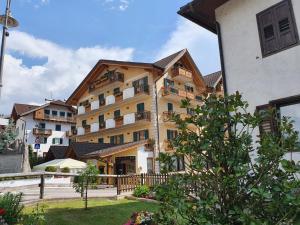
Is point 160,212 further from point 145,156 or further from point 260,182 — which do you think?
point 145,156

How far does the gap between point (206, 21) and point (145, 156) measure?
21.3 meters

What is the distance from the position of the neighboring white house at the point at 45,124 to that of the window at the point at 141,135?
20.3 meters

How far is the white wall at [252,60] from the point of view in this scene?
891 cm

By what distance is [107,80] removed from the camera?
39.0 metres

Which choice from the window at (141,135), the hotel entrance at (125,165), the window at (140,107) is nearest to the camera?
the hotel entrance at (125,165)

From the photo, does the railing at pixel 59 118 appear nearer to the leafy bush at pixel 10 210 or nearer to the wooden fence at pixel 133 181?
the wooden fence at pixel 133 181

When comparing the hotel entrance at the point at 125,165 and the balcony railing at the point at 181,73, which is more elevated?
the balcony railing at the point at 181,73

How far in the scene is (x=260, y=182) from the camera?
3.47 m

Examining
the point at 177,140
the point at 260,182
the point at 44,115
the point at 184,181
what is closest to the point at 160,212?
the point at 184,181

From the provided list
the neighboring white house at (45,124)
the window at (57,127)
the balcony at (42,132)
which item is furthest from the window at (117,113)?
the window at (57,127)

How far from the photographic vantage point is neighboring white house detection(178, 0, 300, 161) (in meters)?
8.88

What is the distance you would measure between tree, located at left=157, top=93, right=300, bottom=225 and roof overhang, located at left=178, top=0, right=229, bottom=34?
8652 millimetres

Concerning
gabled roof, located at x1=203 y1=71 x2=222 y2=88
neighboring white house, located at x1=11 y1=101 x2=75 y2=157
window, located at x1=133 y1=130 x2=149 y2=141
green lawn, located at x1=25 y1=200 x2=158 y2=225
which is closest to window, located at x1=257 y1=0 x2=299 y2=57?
green lawn, located at x1=25 y1=200 x2=158 y2=225

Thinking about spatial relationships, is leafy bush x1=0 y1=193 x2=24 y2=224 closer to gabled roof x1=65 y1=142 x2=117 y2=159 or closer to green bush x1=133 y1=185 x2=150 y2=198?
green bush x1=133 y1=185 x2=150 y2=198
